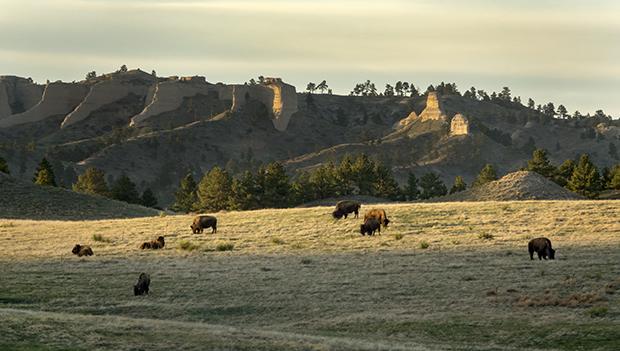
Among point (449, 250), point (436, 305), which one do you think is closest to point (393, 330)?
point (436, 305)

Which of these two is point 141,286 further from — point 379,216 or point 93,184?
point 93,184

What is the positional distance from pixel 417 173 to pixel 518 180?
9801 centimetres

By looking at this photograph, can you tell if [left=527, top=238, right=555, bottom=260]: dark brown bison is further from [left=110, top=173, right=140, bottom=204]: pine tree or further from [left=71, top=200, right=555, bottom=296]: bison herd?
[left=110, top=173, right=140, bottom=204]: pine tree

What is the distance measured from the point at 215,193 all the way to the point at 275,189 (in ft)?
22.9

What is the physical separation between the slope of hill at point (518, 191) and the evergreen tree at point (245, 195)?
21844mm

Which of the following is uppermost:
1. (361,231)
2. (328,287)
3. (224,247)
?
(361,231)

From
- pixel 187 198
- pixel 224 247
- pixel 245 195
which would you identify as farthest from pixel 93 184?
pixel 224 247

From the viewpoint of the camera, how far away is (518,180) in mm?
91500

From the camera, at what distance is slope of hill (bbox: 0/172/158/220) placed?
78188mm

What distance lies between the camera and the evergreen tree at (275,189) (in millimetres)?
104725

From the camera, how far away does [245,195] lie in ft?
343

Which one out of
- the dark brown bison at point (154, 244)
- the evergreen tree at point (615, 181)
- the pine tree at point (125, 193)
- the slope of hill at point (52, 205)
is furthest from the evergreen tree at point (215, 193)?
the dark brown bison at point (154, 244)

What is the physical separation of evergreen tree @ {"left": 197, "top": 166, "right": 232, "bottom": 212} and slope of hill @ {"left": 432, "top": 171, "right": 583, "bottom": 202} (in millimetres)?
25793

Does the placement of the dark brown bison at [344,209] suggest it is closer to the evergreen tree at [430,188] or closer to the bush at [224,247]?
the bush at [224,247]
